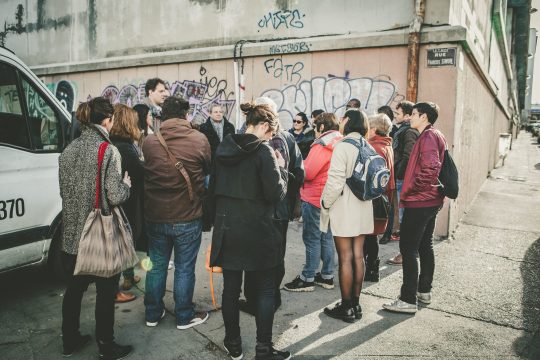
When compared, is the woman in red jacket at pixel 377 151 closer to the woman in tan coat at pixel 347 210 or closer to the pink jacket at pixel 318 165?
the pink jacket at pixel 318 165

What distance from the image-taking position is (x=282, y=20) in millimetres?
7926

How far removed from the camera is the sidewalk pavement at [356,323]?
3.28 meters

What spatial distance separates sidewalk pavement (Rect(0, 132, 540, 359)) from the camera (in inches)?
129

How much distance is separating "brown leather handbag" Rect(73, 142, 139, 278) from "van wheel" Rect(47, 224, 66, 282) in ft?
Result: 4.96

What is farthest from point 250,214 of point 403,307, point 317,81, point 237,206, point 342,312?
point 317,81

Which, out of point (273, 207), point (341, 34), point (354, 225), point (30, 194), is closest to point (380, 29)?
point (341, 34)

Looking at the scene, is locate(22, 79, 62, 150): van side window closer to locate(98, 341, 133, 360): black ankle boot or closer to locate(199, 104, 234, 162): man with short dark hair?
locate(98, 341, 133, 360): black ankle boot

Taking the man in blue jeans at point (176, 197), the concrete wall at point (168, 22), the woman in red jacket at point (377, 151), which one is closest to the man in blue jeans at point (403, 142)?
Answer: the woman in red jacket at point (377, 151)

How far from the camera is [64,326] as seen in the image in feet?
10.3

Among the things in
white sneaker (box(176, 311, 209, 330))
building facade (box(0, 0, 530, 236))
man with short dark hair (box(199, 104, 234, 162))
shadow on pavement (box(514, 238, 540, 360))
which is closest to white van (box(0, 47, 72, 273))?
white sneaker (box(176, 311, 209, 330))

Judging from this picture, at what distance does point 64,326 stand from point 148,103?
2.77 metres

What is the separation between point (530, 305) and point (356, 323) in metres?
1.83

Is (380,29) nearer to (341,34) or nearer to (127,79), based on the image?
(341,34)

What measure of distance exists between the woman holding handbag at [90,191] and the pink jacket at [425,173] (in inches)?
94.8
